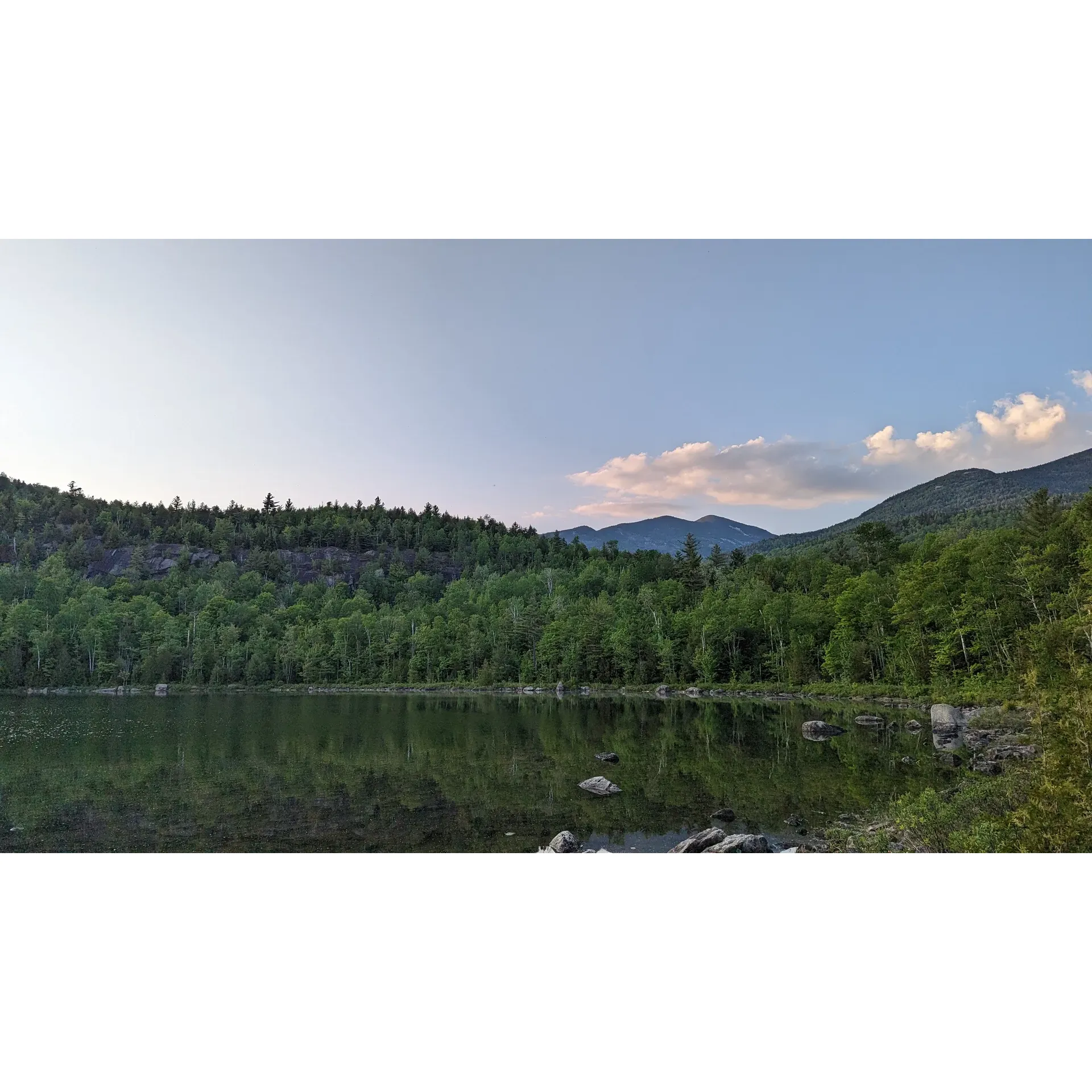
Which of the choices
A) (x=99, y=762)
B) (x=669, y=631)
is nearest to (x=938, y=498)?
(x=669, y=631)

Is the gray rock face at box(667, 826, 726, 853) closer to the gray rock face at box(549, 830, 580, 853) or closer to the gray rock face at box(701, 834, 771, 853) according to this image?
the gray rock face at box(701, 834, 771, 853)

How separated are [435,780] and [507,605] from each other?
195 feet

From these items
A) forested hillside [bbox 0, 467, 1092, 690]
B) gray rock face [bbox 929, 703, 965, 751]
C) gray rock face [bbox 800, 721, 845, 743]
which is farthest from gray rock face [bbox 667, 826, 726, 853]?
gray rock face [bbox 800, 721, 845, 743]

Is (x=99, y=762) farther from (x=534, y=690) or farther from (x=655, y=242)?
(x=534, y=690)

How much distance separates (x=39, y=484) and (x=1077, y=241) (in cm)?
16374

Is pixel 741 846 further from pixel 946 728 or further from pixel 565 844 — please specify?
pixel 946 728

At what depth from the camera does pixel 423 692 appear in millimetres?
61594

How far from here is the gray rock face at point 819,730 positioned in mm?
25522

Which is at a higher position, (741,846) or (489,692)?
(741,846)

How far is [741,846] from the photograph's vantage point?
10695 millimetres

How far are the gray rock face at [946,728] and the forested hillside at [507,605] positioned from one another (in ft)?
9.87

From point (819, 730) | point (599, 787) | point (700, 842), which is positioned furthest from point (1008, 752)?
point (700, 842)

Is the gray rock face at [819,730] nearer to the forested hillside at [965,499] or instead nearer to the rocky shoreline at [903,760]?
the rocky shoreline at [903,760]

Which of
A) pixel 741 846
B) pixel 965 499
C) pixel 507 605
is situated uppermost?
pixel 965 499
